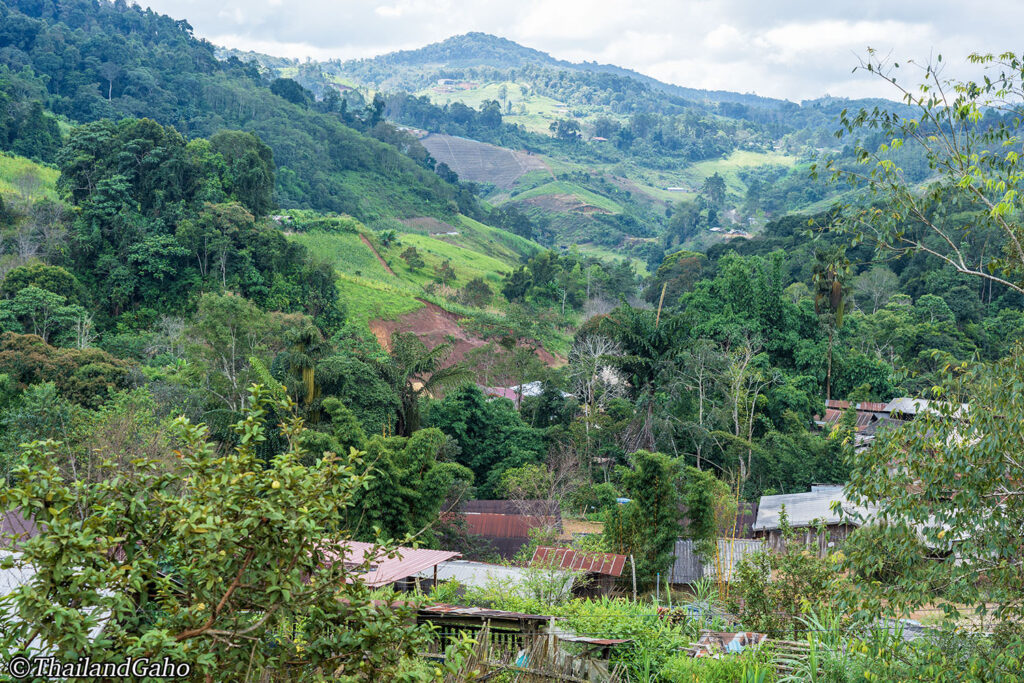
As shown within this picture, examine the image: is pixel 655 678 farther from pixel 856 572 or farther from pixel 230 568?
pixel 230 568

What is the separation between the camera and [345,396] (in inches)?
826

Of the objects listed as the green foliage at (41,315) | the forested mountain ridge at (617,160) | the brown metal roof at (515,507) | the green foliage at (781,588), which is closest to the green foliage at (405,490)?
the brown metal roof at (515,507)

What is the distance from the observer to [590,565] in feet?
43.0

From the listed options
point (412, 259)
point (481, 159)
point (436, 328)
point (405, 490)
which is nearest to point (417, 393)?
point (405, 490)

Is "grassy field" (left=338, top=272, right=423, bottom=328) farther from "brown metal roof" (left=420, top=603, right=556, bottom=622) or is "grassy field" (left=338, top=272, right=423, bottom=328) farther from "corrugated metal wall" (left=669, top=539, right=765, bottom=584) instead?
"brown metal roof" (left=420, top=603, right=556, bottom=622)

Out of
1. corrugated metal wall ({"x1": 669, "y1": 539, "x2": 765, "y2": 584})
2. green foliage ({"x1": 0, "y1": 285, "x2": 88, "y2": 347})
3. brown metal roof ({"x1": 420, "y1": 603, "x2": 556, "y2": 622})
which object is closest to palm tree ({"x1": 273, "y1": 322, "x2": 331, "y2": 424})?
corrugated metal wall ({"x1": 669, "y1": 539, "x2": 765, "y2": 584})

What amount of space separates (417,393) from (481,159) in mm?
101685

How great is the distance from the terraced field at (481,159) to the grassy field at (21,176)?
72369 millimetres

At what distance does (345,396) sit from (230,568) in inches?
680

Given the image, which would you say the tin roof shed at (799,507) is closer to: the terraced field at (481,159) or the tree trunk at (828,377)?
the tree trunk at (828,377)

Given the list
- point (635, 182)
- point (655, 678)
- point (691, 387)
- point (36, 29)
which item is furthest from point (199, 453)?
point (635, 182)

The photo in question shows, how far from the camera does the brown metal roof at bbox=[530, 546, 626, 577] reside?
12992 millimetres

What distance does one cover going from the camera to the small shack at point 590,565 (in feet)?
42.5

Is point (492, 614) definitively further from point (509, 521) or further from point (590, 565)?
point (509, 521)
